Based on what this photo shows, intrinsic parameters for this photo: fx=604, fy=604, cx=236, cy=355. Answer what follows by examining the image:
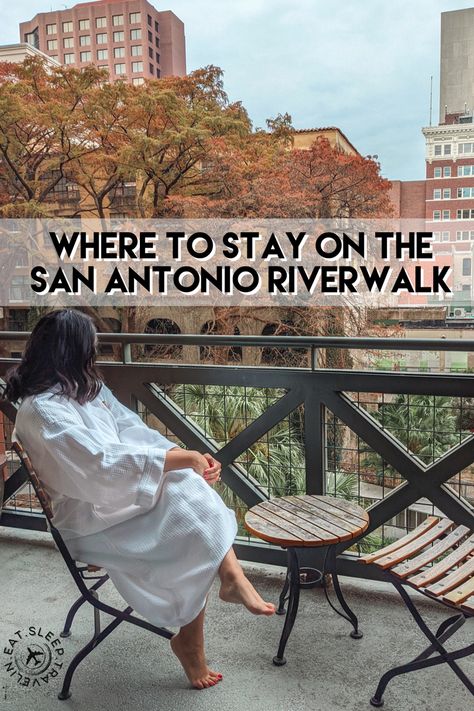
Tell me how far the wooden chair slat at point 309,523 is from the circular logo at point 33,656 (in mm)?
762

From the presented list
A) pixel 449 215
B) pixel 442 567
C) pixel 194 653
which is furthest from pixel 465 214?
pixel 194 653

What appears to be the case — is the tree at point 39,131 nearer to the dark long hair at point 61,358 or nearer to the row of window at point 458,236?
the row of window at point 458,236

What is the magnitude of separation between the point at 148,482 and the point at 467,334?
1301 cm

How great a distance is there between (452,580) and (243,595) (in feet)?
1.70

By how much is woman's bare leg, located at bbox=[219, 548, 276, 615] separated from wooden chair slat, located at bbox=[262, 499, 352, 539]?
0.24 metres

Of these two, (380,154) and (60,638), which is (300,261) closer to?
(380,154)

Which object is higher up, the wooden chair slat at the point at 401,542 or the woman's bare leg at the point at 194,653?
the wooden chair slat at the point at 401,542

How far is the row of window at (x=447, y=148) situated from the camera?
1691 cm

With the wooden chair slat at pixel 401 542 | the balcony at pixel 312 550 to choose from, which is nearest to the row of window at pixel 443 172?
the balcony at pixel 312 550

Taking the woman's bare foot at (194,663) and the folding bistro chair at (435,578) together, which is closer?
the folding bistro chair at (435,578)

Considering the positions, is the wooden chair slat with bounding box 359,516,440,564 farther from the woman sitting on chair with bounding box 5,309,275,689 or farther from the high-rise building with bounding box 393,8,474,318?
the high-rise building with bounding box 393,8,474,318

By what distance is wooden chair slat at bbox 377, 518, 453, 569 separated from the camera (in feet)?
5.11

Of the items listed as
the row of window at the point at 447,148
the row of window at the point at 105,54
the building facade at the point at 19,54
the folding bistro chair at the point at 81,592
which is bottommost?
the folding bistro chair at the point at 81,592

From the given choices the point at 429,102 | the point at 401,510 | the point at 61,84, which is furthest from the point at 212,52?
the point at 401,510
